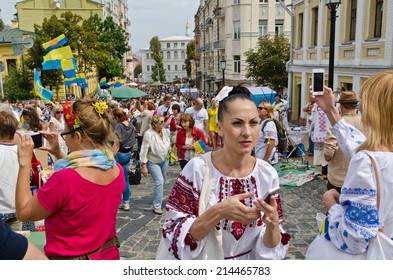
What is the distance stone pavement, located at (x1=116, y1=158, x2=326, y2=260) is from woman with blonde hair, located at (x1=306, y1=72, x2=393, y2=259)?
10.7ft

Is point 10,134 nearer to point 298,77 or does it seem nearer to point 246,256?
point 246,256

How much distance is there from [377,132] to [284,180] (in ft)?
23.9

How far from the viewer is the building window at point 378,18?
13609 mm

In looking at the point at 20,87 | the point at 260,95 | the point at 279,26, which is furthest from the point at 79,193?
the point at 279,26

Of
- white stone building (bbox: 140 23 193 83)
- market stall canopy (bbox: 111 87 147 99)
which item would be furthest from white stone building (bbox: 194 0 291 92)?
white stone building (bbox: 140 23 193 83)

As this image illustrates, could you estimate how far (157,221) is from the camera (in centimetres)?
666

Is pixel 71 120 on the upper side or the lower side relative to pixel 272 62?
lower

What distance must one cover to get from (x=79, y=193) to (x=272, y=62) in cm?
2532

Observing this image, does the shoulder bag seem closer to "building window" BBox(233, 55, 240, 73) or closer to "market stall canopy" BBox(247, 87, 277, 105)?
"market stall canopy" BBox(247, 87, 277, 105)

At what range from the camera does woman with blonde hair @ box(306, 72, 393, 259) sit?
→ 1940mm

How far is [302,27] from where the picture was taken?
22.5 m

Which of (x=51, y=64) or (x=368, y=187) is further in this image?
(x=51, y=64)

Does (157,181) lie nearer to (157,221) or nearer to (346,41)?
(157,221)
